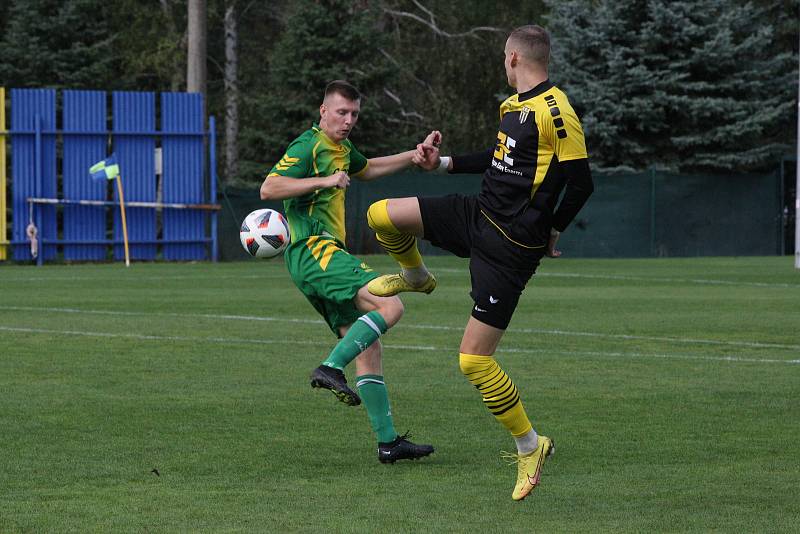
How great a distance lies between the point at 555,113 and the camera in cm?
655

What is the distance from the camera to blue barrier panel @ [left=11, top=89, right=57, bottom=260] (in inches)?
1246

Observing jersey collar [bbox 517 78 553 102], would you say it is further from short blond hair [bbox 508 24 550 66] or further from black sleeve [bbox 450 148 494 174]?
black sleeve [bbox 450 148 494 174]

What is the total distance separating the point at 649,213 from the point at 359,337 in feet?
92.0

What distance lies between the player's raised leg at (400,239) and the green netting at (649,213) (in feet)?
87.0

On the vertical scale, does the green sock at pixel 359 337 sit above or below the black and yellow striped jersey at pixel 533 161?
below

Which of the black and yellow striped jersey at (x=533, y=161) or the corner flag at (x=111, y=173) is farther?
the corner flag at (x=111, y=173)

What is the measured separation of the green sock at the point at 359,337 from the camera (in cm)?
739

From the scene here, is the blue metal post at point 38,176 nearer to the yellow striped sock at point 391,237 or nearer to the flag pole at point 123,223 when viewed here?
the flag pole at point 123,223

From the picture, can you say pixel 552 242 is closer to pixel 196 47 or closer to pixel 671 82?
pixel 196 47

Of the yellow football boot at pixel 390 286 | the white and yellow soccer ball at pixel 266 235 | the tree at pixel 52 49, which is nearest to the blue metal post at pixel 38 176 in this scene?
the tree at pixel 52 49

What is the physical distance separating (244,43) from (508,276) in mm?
44481

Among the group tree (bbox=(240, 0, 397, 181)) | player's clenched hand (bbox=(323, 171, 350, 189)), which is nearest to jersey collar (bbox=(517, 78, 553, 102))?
player's clenched hand (bbox=(323, 171, 350, 189))

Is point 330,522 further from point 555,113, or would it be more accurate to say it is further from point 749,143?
point 749,143

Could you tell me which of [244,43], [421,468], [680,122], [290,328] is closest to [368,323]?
[421,468]
